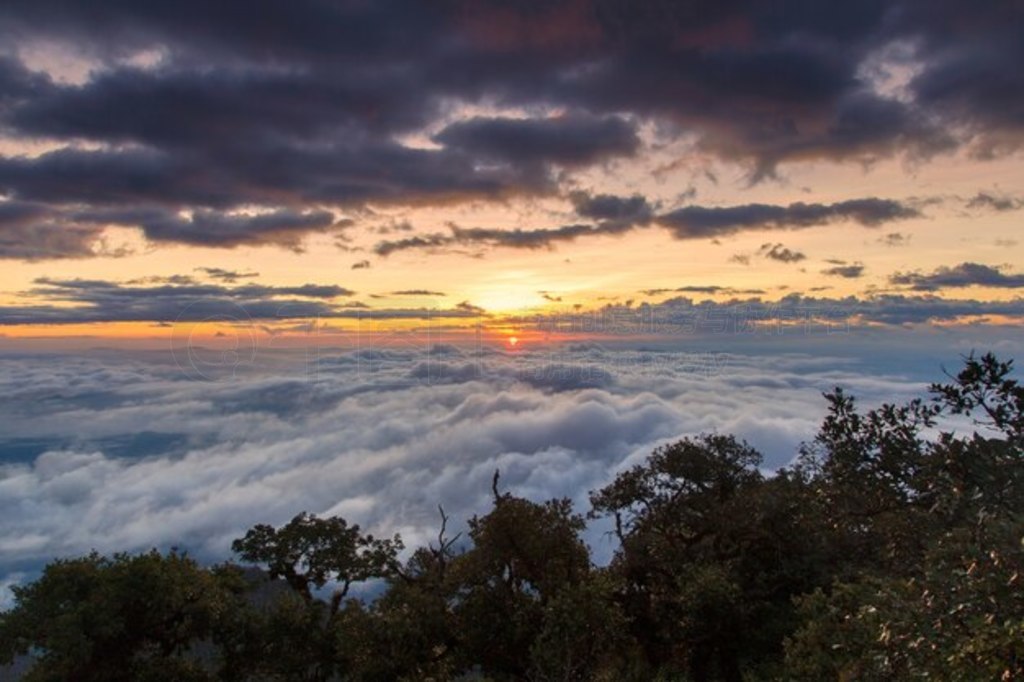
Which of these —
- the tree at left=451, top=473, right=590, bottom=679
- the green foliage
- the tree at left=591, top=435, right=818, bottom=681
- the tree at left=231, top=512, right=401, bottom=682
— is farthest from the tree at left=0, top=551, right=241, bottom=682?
the tree at left=591, top=435, right=818, bottom=681

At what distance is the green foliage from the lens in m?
16.5

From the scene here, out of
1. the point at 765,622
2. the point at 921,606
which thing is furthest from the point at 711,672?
the point at 921,606

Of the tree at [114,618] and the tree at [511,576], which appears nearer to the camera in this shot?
the tree at [511,576]

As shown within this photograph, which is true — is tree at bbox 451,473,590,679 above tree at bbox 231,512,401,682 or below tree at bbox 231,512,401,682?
above

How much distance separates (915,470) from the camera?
16.6 meters

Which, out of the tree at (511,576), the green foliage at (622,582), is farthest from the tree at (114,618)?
the tree at (511,576)

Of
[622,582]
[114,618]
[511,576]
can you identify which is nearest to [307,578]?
[114,618]

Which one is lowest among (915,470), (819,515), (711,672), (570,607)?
(711,672)

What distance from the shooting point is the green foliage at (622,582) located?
1645 centimetres

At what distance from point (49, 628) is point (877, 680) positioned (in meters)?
31.9

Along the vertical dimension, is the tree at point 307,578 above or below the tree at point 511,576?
below

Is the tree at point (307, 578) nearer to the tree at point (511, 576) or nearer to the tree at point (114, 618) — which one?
the tree at point (114, 618)

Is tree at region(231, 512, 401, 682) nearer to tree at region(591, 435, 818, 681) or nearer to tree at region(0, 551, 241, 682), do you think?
tree at region(0, 551, 241, 682)

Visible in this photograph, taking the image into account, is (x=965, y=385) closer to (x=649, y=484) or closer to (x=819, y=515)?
(x=819, y=515)
